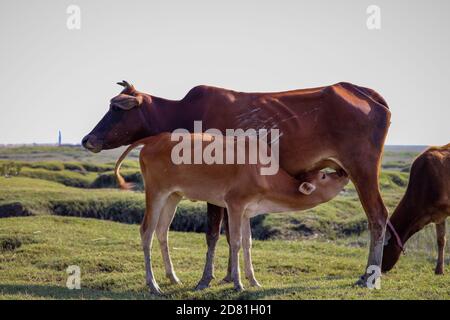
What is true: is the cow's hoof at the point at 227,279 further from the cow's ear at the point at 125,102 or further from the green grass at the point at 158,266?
the cow's ear at the point at 125,102

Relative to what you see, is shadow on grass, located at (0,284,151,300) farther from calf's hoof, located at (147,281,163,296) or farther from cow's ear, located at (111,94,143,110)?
cow's ear, located at (111,94,143,110)

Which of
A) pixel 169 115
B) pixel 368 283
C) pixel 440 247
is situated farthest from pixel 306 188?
pixel 440 247

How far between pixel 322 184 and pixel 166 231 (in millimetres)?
3063

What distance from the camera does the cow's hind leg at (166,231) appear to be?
12773 mm

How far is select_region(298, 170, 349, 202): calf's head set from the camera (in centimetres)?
1163

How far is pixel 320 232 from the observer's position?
22.5 metres

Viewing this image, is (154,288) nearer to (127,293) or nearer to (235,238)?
(127,293)

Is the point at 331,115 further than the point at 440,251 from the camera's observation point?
No

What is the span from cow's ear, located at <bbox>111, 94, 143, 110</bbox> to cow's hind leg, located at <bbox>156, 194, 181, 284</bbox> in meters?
2.12

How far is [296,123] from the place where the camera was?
13.0 m

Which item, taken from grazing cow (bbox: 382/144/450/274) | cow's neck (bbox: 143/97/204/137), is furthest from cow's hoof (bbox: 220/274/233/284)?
grazing cow (bbox: 382/144/450/274)

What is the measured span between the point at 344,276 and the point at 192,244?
5.56 metres
